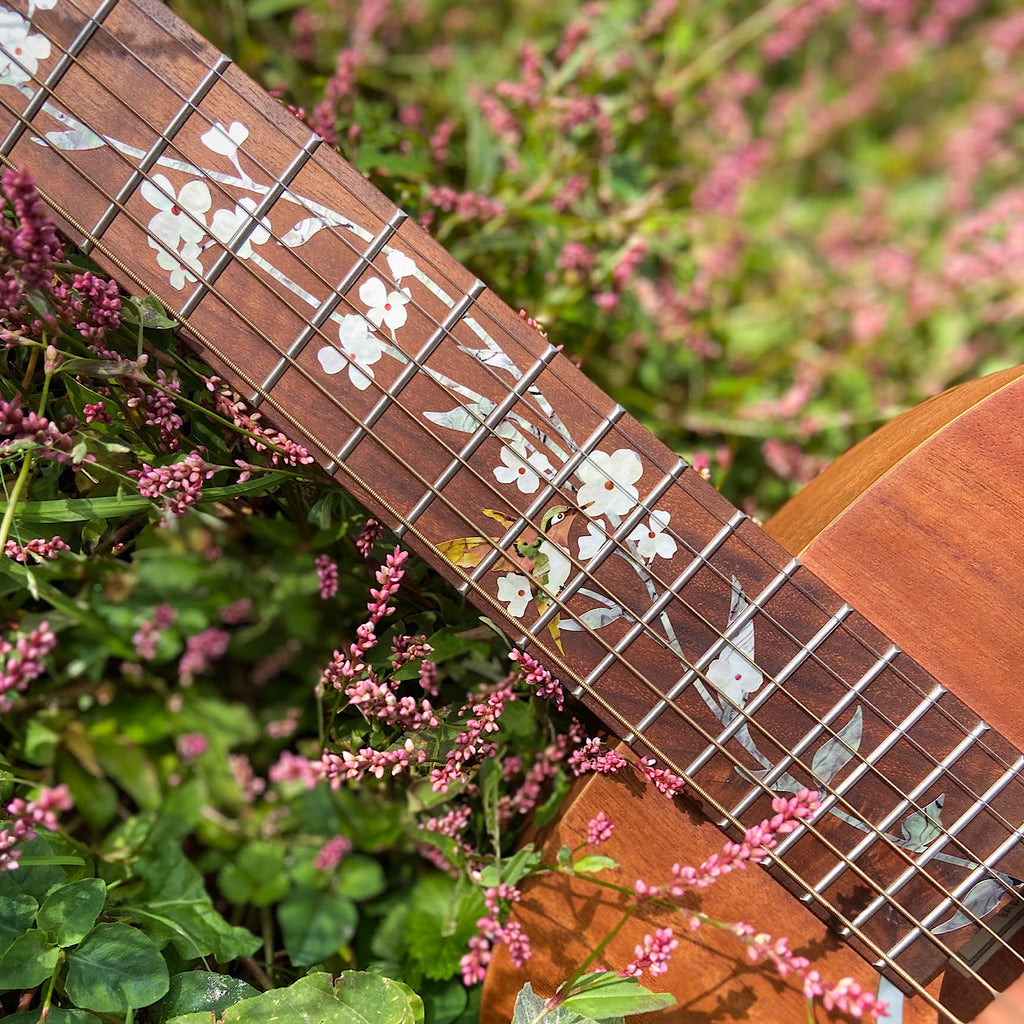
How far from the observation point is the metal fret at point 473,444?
30.4 inches

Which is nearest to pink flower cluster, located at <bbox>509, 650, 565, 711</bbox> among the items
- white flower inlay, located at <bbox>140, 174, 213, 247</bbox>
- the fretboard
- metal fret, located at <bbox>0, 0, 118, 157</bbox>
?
the fretboard

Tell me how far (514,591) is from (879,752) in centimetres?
43

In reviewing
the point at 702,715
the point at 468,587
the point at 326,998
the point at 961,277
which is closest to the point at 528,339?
the point at 468,587

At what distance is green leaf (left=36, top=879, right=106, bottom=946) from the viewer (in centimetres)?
77

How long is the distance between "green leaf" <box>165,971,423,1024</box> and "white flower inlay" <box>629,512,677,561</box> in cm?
54

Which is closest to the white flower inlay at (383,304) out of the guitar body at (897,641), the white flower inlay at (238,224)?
the white flower inlay at (238,224)

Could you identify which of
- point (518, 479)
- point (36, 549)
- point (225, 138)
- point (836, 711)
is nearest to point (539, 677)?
point (518, 479)

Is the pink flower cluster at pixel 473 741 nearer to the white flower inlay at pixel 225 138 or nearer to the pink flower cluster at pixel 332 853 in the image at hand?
the pink flower cluster at pixel 332 853

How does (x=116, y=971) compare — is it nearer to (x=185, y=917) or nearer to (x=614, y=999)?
(x=185, y=917)

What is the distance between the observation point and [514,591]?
78 cm

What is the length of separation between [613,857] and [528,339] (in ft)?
1.90

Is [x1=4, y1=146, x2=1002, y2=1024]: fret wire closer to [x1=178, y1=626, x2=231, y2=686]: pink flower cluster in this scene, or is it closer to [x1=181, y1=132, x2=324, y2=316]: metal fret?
[x1=181, y1=132, x2=324, y2=316]: metal fret

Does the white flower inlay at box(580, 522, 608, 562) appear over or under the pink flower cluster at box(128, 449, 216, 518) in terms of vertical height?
over

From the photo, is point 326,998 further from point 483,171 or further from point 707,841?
point 483,171
